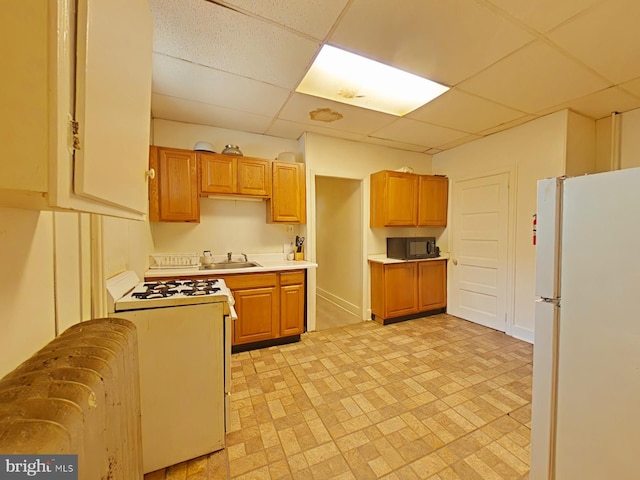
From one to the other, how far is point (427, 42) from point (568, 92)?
5.45 ft

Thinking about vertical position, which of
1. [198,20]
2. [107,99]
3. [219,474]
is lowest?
[219,474]

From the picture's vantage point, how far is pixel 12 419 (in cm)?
46

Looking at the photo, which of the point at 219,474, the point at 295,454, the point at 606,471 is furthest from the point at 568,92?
the point at 219,474

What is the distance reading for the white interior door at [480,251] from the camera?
3266 mm

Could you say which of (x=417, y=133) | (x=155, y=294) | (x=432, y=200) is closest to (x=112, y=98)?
(x=155, y=294)

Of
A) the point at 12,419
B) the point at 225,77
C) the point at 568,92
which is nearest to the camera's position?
the point at 12,419

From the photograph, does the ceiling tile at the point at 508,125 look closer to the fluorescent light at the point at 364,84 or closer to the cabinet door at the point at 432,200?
the cabinet door at the point at 432,200

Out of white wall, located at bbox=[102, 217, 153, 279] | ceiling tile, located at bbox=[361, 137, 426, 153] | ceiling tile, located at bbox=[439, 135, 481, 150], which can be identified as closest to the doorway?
ceiling tile, located at bbox=[361, 137, 426, 153]

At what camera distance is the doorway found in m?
3.87

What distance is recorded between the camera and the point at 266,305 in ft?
9.17

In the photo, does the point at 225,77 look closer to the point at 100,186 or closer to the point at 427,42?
the point at 427,42

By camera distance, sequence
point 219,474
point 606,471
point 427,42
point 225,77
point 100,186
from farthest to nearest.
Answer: point 225,77 → point 427,42 → point 219,474 → point 606,471 → point 100,186

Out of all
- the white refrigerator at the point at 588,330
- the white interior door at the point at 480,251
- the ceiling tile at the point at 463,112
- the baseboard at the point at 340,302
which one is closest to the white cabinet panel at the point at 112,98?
the white refrigerator at the point at 588,330

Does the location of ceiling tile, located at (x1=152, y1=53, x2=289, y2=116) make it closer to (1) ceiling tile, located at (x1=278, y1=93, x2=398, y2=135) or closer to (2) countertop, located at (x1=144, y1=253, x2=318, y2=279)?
(1) ceiling tile, located at (x1=278, y1=93, x2=398, y2=135)
